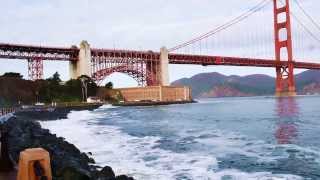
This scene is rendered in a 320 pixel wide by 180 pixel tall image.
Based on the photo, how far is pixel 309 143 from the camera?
1861 cm

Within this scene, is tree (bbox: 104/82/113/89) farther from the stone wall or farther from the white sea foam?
the white sea foam

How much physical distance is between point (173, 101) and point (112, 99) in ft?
46.8

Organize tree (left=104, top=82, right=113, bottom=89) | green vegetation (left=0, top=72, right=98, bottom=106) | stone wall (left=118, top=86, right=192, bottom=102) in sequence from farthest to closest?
tree (left=104, top=82, right=113, bottom=89) < stone wall (left=118, top=86, right=192, bottom=102) < green vegetation (left=0, top=72, right=98, bottom=106)

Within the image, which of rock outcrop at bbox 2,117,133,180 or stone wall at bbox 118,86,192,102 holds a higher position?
stone wall at bbox 118,86,192,102

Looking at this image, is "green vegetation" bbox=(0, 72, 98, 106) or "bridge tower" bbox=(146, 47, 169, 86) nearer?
"green vegetation" bbox=(0, 72, 98, 106)

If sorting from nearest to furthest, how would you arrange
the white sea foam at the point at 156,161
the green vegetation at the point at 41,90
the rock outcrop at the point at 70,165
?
1. the rock outcrop at the point at 70,165
2. the white sea foam at the point at 156,161
3. the green vegetation at the point at 41,90

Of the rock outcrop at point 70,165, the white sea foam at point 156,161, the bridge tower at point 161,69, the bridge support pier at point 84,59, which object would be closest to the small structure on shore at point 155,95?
the bridge tower at point 161,69

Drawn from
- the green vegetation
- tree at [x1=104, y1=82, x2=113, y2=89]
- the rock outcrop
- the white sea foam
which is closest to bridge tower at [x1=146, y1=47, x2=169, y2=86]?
tree at [x1=104, y1=82, x2=113, y2=89]

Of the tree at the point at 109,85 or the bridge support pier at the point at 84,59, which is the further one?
the tree at the point at 109,85

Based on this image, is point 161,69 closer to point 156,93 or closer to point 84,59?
point 156,93

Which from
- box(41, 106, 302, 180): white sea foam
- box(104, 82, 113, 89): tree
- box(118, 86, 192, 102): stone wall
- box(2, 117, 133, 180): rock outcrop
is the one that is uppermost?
box(104, 82, 113, 89): tree

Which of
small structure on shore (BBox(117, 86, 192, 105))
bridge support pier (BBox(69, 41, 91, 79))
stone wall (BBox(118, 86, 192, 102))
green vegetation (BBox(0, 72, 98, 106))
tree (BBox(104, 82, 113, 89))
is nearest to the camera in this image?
green vegetation (BBox(0, 72, 98, 106))

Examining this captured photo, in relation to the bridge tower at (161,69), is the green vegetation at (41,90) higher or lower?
lower

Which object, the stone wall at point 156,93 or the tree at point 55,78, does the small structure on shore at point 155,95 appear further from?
the tree at point 55,78
